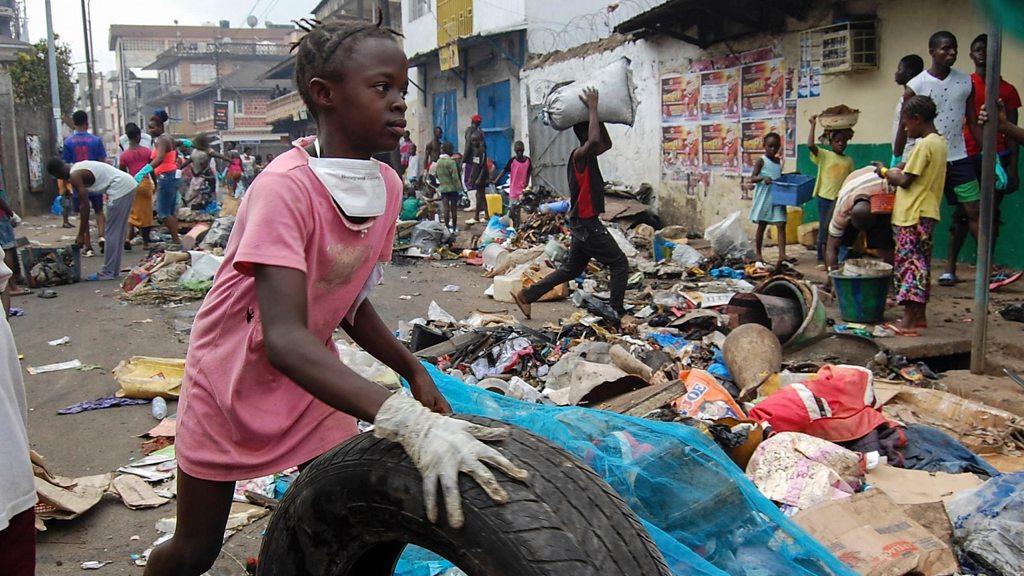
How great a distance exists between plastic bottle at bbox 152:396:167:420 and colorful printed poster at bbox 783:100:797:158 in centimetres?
872

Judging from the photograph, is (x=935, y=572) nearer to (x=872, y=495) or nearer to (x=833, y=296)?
(x=872, y=495)

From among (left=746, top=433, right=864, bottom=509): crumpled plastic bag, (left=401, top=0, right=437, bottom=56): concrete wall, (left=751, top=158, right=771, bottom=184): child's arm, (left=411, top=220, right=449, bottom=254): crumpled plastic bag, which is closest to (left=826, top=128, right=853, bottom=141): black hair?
(left=751, top=158, right=771, bottom=184): child's arm

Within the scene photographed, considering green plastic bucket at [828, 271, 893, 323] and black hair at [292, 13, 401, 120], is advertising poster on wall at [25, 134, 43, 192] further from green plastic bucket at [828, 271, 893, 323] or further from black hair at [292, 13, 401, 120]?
black hair at [292, 13, 401, 120]

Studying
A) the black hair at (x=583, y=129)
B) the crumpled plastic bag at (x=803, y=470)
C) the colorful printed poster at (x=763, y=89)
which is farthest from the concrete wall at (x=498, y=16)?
the crumpled plastic bag at (x=803, y=470)

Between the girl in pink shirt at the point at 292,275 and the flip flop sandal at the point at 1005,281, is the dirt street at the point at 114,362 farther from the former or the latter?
the girl in pink shirt at the point at 292,275

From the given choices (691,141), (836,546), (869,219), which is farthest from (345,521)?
(691,141)

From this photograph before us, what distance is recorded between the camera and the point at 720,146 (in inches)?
506

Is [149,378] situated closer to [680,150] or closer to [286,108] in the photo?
[680,150]

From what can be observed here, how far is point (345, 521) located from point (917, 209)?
5365 millimetres

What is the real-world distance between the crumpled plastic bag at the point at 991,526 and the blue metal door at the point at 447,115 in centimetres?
2175

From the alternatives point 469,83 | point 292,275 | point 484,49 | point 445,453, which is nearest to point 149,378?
point 292,275

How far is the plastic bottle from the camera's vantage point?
5.31m

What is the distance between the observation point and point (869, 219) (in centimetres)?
742

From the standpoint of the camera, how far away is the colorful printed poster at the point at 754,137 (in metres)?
11.5
